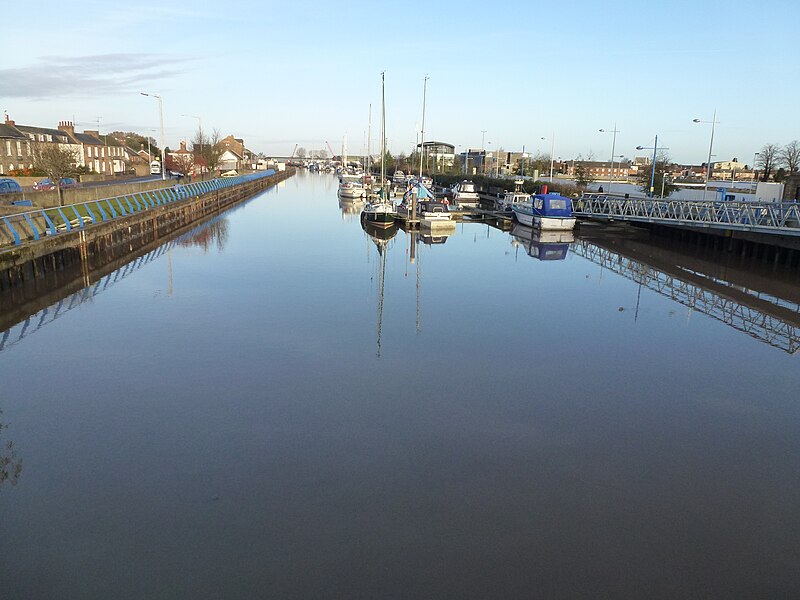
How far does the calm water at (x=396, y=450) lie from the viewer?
741cm

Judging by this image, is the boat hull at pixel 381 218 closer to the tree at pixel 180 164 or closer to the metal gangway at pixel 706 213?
the metal gangway at pixel 706 213

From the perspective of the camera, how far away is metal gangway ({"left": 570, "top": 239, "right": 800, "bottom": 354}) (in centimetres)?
1875

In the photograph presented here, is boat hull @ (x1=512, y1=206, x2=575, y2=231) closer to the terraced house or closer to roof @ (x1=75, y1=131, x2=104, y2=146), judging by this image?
the terraced house

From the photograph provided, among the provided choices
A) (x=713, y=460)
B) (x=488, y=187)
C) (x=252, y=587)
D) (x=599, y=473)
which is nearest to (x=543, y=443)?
(x=599, y=473)

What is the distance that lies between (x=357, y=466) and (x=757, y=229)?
29807 millimetres

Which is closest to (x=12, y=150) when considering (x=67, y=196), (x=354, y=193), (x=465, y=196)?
(x=354, y=193)

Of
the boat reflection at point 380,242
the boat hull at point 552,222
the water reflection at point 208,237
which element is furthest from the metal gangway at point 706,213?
the water reflection at point 208,237

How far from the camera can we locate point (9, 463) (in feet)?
31.4

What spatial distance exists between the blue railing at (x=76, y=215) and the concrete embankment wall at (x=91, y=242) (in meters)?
0.39

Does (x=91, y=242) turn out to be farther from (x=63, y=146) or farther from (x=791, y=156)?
(x=791, y=156)

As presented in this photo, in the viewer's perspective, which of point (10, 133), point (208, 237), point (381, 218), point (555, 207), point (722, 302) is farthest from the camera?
point (10, 133)

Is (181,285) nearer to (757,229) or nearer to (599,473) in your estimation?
(599,473)

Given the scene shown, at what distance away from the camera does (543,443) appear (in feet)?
35.6

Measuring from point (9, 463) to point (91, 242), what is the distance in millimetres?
21360
